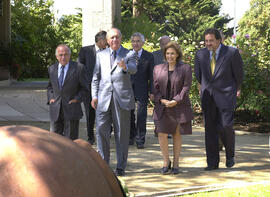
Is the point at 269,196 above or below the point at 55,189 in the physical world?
below

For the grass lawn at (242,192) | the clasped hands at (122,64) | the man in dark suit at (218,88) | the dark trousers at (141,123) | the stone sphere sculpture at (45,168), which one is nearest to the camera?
the stone sphere sculpture at (45,168)

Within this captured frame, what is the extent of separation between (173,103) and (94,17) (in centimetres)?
1069

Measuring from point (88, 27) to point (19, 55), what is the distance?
9.12 meters

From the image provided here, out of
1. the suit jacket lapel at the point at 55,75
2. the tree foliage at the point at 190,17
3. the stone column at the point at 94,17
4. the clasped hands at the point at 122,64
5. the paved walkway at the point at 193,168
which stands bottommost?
the paved walkway at the point at 193,168

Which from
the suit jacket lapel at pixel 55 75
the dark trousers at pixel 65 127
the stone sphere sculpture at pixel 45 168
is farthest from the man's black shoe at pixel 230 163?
the stone sphere sculpture at pixel 45 168

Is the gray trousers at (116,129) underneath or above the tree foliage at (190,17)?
underneath

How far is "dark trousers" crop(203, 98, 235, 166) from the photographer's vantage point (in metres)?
7.71

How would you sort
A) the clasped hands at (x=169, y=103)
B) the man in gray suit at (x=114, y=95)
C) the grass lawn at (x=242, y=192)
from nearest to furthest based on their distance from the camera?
1. the grass lawn at (x=242, y=192)
2. the man in gray suit at (x=114, y=95)
3. the clasped hands at (x=169, y=103)

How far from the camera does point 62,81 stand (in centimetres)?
782

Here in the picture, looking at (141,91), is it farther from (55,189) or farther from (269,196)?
(55,189)

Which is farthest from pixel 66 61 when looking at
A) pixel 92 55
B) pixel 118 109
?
pixel 92 55

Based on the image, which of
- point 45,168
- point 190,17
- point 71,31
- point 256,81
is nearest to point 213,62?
point 256,81

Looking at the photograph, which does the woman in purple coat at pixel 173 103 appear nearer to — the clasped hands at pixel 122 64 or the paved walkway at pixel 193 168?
the paved walkway at pixel 193 168

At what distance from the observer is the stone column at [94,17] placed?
57.5ft
